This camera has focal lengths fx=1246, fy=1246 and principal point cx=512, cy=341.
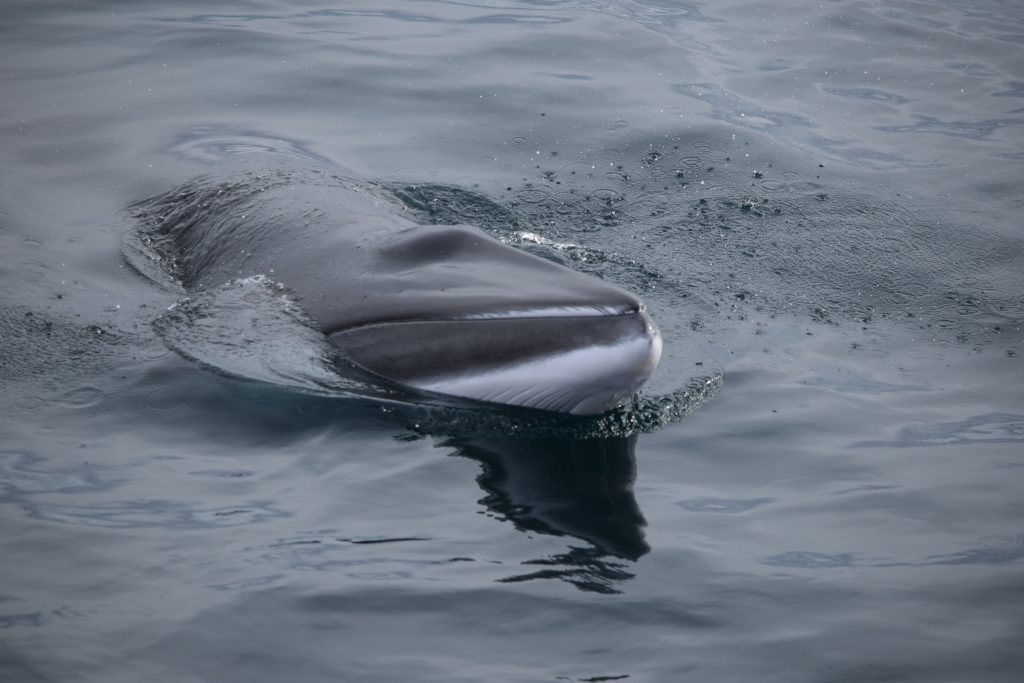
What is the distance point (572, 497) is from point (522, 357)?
0.94 metres

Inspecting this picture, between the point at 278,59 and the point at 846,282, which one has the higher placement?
the point at 278,59

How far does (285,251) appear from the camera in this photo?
9562 mm

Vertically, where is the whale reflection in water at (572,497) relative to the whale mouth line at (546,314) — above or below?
below

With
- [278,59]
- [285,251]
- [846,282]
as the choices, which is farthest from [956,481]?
[278,59]

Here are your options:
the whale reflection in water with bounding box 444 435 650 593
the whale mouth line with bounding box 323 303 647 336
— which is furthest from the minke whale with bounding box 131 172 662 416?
the whale reflection in water with bounding box 444 435 650 593

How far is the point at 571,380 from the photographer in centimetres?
795

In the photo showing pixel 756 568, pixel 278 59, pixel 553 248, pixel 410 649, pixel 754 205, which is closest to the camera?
pixel 410 649

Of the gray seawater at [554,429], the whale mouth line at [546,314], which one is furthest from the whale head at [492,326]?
the gray seawater at [554,429]

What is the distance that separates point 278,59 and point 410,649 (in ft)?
44.8

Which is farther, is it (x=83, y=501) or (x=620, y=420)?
(x=620, y=420)

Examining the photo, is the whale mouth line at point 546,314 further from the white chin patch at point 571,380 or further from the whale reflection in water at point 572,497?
the whale reflection in water at point 572,497

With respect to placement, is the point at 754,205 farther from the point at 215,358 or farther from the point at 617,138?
the point at 215,358

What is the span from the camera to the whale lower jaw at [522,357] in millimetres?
7711

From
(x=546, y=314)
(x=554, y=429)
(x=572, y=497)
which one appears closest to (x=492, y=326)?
(x=546, y=314)
